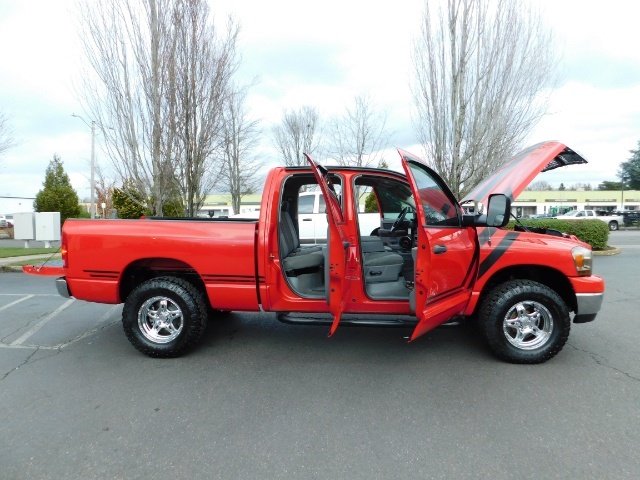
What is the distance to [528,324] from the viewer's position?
3789 mm

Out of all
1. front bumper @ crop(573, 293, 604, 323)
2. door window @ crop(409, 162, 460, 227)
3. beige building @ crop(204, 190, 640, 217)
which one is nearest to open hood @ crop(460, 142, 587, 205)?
door window @ crop(409, 162, 460, 227)

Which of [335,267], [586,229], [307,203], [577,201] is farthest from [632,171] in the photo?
[335,267]

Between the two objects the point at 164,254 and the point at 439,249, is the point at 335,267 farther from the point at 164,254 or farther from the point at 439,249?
the point at 164,254

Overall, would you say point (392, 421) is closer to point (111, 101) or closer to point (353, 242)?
point (353, 242)

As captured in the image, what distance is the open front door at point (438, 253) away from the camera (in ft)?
11.1

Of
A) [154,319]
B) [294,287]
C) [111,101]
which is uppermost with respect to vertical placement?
[111,101]

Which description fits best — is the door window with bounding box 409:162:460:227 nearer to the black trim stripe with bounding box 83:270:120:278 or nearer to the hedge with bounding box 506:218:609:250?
the black trim stripe with bounding box 83:270:120:278

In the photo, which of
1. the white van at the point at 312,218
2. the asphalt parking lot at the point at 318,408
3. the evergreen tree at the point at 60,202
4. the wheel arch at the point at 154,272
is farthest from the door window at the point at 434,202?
the evergreen tree at the point at 60,202

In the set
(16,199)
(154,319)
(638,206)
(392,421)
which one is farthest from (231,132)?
(638,206)

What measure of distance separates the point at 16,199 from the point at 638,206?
96.7m

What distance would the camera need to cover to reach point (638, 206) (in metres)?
65.4

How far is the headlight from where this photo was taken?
12.1ft

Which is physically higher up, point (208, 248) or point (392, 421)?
point (208, 248)

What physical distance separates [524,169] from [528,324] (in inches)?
59.9
